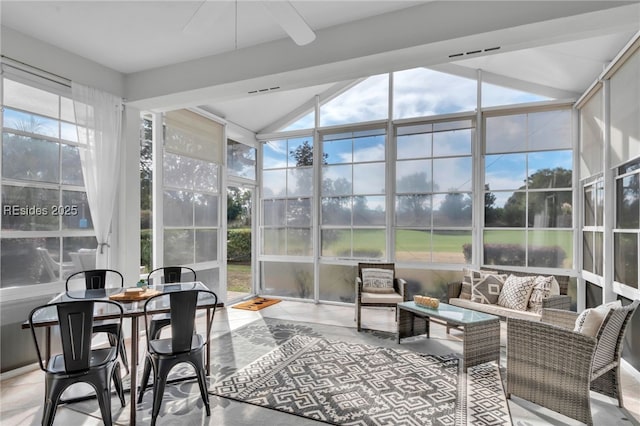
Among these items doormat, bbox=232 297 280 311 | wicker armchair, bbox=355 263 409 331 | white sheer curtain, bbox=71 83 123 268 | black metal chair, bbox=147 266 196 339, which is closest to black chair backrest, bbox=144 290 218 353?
black metal chair, bbox=147 266 196 339

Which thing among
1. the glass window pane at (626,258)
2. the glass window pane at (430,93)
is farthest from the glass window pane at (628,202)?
the glass window pane at (430,93)

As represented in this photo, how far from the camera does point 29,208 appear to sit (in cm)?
327

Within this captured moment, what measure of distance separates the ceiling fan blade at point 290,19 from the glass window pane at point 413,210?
3.55 m

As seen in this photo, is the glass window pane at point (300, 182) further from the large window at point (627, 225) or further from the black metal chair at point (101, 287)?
the large window at point (627, 225)

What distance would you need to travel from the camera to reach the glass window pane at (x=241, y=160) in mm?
5891

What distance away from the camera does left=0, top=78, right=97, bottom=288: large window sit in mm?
3129

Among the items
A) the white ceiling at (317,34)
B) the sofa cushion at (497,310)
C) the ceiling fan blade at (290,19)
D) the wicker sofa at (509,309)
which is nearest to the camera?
the ceiling fan blade at (290,19)

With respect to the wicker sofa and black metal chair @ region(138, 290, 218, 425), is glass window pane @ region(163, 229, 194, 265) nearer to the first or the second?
black metal chair @ region(138, 290, 218, 425)

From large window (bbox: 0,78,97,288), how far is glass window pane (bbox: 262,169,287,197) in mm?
3128

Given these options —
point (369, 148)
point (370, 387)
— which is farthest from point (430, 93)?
point (370, 387)

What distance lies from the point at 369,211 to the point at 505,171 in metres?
2.05

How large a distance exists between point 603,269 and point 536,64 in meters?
2.53

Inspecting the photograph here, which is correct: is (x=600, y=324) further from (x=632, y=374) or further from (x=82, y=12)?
(x=82, y=12)

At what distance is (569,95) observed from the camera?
4.58 m
